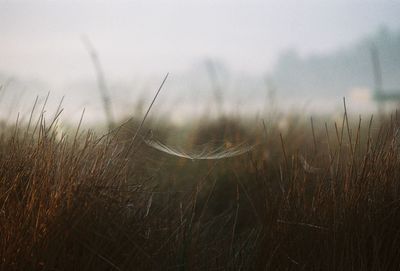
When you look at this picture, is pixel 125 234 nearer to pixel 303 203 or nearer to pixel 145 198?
pixel 145 198

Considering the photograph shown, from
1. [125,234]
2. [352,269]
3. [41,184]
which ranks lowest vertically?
[352,269]

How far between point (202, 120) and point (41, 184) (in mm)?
3260

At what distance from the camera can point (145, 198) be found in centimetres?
319

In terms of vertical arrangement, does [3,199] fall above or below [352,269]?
above

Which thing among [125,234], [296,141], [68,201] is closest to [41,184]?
[68,201]

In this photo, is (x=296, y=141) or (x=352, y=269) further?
(x=296, y=141)

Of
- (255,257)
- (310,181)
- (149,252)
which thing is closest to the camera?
(149,252)

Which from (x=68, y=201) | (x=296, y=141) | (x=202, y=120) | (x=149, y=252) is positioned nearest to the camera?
(x=68, y=201)

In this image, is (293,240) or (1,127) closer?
(293,240)

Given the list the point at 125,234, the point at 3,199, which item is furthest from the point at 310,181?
the point at 3,199

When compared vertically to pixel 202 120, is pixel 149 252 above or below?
below

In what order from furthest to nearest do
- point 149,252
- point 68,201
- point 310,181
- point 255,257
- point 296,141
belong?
1. point 296,141
2. point 310,181
3. point 255,257
4. point 149,252
5. point 68,201

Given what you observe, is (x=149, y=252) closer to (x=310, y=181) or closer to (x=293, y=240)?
(x=293, y=240)

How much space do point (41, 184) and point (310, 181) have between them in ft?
4.67
